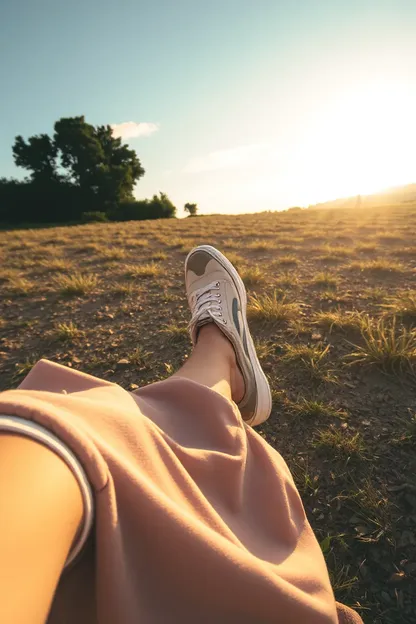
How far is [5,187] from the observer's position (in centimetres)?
1708

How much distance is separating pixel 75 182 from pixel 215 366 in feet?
70.1

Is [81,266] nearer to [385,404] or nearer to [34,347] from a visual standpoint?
[34,347]

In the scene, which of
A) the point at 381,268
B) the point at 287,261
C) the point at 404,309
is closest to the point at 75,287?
the point at 287,261

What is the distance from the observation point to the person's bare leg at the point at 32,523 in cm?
34

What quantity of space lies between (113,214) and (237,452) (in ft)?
55.6

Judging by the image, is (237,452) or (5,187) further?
(5,187)

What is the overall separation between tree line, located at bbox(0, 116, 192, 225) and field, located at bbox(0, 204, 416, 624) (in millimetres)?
14681

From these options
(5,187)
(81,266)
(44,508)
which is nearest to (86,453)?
(44,508)

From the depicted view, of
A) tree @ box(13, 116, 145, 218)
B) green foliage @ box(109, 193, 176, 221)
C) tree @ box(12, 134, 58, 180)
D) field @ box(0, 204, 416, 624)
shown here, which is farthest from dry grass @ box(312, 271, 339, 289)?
tree @ box(12, 134, 58, 180)

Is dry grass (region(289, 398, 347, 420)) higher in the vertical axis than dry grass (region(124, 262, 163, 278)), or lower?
lower

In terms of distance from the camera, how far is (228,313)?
1756mm

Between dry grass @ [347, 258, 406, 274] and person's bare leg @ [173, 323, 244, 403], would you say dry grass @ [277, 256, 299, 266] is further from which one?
person's bare leg @ [173, 323, 244, 403]

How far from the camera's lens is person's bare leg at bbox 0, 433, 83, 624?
34cm

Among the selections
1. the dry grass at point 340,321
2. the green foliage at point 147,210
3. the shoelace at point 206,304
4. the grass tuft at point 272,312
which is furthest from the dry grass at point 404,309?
the green foliage at point 147,210
